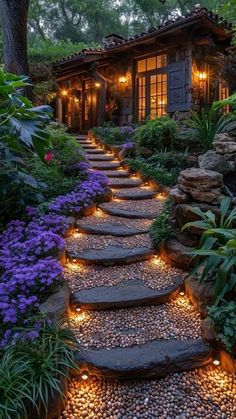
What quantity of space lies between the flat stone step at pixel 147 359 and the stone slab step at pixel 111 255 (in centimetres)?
104

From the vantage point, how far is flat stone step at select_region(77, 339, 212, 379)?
1.96 metres

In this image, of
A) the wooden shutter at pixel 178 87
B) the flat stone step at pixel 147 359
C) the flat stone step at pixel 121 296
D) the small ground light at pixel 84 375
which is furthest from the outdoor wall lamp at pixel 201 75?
the small ground light at pixel 84 375

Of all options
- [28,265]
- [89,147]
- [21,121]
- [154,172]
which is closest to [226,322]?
[28,265]

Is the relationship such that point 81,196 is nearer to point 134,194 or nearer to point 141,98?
point 134,194

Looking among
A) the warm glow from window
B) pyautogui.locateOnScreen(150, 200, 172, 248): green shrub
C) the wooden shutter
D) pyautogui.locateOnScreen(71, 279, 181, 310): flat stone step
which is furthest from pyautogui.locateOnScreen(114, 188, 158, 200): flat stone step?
the warm glow from window

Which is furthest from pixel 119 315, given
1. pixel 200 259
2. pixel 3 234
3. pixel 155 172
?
pixel 155 172

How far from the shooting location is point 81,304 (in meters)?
2.50

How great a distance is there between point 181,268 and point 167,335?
809mm

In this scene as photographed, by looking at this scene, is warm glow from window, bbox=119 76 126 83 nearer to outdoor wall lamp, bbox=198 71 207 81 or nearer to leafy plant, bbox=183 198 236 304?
outdoor wall lamp, bbox=198 71 207 81

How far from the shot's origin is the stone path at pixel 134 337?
184cm

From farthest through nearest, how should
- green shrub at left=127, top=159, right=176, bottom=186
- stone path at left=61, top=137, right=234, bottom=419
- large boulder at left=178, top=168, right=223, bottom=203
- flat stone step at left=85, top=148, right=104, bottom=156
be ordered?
flat stone step at left=85, top=148, right=104, bottom=156, green shrub at left=127, top=159, right=176, bottom=186, large boulder at left=178, top=168, right=223, bottom=203, stone path at left=61, top=137, right=234, bottom=419

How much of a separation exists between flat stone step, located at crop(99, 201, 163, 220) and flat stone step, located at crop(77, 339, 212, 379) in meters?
2.23

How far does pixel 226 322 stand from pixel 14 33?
5.70 metres

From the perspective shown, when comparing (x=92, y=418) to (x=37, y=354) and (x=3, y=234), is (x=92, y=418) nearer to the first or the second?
(x=37, y=354)
